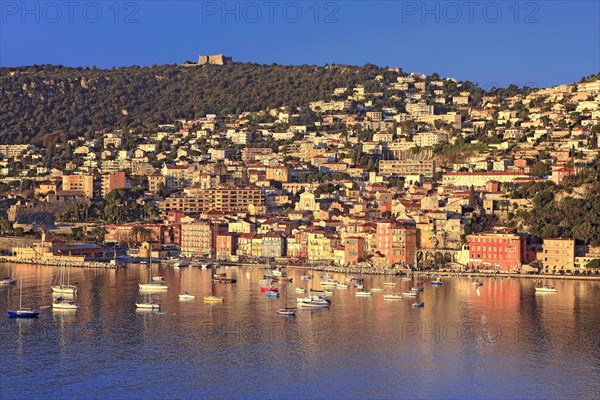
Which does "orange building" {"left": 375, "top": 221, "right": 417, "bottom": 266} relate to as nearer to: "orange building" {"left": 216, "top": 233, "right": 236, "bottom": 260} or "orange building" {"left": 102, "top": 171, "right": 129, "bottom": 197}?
"orange building" {"left": 216, "top": 233, "right": 236, "bottom": 260}

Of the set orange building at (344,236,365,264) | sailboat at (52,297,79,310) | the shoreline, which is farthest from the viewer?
orange building at (344,236,365,264)

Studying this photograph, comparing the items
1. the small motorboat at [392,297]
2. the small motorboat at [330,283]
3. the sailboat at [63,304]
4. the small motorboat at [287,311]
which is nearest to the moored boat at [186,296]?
the sailboat at [63,304]

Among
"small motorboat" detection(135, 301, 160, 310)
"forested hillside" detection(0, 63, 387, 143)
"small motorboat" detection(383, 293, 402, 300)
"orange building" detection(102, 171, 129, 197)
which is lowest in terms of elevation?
"small motorboat" detection(135, 301, 160, 310)

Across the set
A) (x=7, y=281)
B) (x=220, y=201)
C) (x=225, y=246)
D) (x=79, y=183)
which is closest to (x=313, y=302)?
(x=7, y=281)

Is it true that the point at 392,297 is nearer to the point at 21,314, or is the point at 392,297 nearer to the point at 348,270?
the point at 348,270

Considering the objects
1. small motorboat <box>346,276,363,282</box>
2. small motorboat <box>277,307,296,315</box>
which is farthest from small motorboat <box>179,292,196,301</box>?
small motorboat <box>346,276,363,282</box>
